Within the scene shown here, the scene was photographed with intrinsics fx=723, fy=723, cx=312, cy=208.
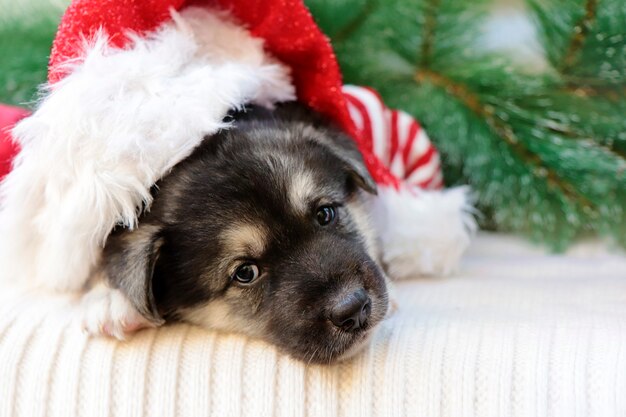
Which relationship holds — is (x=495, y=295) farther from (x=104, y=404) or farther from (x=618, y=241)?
(x=104, y=404)

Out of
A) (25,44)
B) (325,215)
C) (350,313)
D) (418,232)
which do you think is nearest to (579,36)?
(418,232)

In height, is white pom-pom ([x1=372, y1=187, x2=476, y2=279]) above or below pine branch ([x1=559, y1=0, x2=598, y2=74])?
below

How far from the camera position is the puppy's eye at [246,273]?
146 centimetres

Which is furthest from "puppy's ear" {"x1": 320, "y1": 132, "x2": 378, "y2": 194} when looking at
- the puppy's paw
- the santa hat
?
the puppy's paw

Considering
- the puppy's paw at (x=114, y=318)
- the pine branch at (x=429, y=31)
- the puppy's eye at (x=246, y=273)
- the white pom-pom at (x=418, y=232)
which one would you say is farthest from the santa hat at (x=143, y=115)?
the pine branch at (x=429, y=31)

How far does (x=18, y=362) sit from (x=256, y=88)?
2.48ft

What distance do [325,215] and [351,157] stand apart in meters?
0.17

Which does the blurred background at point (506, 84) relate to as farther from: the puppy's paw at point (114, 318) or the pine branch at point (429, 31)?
the puppy's paw at point (114, 318)

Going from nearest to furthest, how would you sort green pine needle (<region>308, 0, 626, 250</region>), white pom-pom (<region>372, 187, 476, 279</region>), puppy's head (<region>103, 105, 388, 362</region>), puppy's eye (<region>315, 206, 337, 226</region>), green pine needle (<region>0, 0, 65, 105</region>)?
puppy's head (<region>103, 105, 388, 362</region>) < puppy's eye (<region>315, 206, 337, 226</region>) < white pom-pom (<region>372, 187, 476, 279</region>) < green pine needle (<region>308, 0, 626, 250</region>) < green pine needle (<region>0, 0, 65, 105</region>)

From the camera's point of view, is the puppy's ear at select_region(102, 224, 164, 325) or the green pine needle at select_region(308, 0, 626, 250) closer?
the puppy's ear at select_region(102, 224, 164, 325)

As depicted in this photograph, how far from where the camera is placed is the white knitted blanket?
1258 mm

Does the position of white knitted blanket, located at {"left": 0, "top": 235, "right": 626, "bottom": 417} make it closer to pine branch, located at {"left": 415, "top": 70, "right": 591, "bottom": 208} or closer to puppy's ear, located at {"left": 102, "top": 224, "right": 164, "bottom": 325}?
puppy's ear, located at {"left": 102, "top": 224, "right": 164, "bottom": 325}

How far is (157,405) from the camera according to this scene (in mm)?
1348

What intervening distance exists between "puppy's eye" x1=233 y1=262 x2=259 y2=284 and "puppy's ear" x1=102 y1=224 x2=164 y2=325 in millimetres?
168
